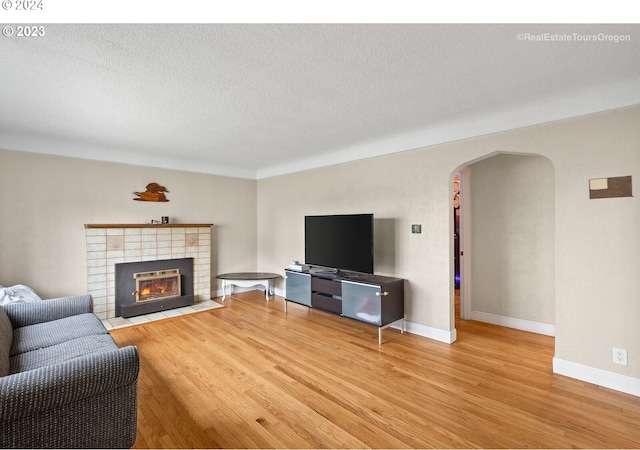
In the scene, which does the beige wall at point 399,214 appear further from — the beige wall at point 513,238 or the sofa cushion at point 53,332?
the sofa cushion at point 53,332

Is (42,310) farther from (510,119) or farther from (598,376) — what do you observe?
(598,376)

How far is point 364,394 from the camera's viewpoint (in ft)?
7.68

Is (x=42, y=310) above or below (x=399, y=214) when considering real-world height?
below

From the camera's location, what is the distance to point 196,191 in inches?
211

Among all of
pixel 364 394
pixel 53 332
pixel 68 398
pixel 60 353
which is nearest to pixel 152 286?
pixel 53 332

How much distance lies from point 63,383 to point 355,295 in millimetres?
2762

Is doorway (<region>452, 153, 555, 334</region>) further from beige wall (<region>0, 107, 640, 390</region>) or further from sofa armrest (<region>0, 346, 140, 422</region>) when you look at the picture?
sofa armrest (<region>0, 346, 140, 422</region>)

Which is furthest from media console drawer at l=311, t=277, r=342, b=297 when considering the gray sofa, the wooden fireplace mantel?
the gray sofa

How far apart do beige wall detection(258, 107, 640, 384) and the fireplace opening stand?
320 cm

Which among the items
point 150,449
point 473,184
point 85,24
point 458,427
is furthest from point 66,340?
point 473,184

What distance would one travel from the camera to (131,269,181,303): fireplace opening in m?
4.61

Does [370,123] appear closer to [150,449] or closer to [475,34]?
[475,34]

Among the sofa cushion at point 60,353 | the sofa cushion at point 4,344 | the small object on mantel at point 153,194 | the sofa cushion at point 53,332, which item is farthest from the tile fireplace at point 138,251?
the sofa cushion at point 60,353

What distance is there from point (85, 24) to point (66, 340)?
2.18 m
